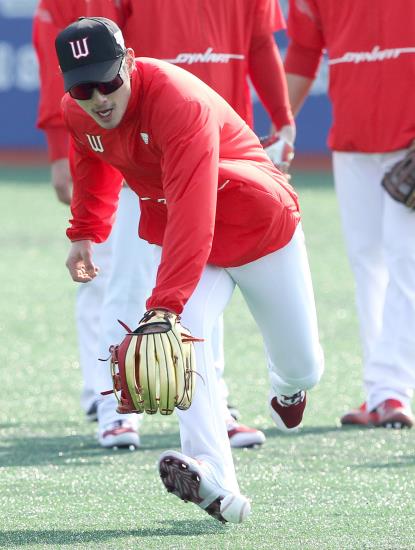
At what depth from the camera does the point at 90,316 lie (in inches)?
262

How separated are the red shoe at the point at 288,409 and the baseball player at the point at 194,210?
247 mm

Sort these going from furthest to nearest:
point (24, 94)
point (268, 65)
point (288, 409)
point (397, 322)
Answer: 1. point (24, 94)
2. point (397, 322)
3. point (268, 65)
4. point (288, 409)

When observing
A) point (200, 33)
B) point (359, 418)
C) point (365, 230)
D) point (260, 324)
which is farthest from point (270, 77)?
point (260, 324)

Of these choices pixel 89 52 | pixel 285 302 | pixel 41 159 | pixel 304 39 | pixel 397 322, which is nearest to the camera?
A: pixel 89 52

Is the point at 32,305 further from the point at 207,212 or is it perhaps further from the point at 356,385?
the point at 207,212

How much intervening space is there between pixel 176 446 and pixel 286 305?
1.44m

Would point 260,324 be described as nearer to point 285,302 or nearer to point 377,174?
point 285,302

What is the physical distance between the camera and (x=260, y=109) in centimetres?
1850

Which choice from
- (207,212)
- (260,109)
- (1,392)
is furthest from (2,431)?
(260,109)

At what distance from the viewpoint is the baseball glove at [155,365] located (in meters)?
3.96

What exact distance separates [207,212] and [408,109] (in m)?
2.54

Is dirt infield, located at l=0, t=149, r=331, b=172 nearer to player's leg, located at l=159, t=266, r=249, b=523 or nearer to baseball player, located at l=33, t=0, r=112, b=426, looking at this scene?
baseball player, located at l=33, t=0, r=112, b=426

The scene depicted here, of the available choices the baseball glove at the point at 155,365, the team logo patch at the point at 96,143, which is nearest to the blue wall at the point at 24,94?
the team logo patch at the point at 96,143

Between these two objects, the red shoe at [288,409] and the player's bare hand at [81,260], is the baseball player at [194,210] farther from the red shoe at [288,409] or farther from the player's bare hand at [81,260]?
the red shoe at [288,409]
